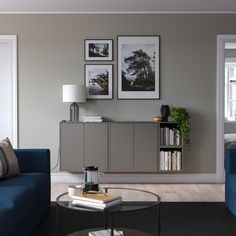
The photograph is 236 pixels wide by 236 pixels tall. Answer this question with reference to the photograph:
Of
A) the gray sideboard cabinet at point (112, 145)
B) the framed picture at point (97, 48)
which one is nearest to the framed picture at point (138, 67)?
the framed picture at point (97, 48)

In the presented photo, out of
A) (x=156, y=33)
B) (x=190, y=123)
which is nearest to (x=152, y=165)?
(x=190, y=123)

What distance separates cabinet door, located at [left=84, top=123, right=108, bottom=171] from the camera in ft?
18.1

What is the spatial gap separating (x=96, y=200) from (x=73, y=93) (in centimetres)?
301

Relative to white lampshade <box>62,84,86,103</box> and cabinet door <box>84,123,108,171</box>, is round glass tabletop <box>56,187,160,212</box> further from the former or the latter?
white lampshade <box>62,84,86,103</box>

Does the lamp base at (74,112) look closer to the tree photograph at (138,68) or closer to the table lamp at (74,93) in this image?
the table lamp at (74,93)

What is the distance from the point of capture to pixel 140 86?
577cm

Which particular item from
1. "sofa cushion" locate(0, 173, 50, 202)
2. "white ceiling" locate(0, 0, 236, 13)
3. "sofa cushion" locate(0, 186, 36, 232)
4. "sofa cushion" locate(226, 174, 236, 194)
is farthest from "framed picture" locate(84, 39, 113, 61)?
"sofa cushion" locate(0, 186, 36, 232)

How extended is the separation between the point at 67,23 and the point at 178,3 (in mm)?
1633

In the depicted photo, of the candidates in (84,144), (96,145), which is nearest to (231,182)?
(96,145)

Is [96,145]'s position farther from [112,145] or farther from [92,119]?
[92,119]

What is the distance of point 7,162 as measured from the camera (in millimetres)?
3654

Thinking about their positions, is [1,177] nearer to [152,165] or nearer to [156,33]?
[152,165]

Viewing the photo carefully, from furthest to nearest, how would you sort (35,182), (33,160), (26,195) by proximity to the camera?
(33,160) < (35,182) < (26,195)

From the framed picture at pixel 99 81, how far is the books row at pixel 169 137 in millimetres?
936
